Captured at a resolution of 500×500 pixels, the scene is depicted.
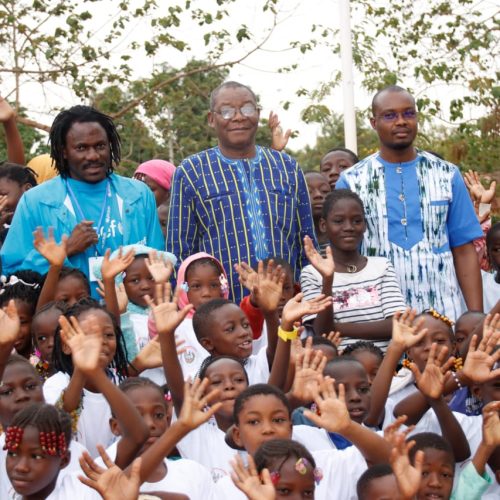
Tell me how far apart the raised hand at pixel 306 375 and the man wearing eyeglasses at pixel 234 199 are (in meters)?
1.46

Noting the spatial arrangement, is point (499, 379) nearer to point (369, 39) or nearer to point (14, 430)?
point (14, 430)

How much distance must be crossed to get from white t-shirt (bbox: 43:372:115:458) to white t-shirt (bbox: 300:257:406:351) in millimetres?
1582

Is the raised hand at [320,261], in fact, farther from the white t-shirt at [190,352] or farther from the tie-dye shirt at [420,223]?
the white t-shirt at [190,352]

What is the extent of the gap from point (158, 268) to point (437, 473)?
1.80 metres

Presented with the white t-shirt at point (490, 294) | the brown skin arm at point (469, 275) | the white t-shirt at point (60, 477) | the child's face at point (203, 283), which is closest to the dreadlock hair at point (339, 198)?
the brown skin arm at point (469, 275)

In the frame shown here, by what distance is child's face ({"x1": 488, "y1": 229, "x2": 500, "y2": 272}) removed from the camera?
7602 millimetres

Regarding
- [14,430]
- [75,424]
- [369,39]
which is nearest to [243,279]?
[75,424]

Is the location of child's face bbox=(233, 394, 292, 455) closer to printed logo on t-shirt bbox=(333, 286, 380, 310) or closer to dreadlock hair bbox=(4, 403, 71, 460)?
dreadlock hair bbox=(4, 403, 71, 460)

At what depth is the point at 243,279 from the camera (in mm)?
6461

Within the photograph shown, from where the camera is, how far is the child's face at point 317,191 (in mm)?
8102

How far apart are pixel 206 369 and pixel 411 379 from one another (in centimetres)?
120

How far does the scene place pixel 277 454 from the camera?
4918 mm

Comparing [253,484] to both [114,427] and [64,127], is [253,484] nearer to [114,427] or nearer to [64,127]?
[114,427]

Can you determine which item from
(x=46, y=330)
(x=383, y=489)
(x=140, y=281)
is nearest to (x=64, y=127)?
(x=140, y=281)
